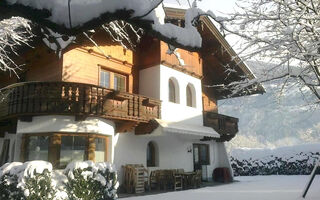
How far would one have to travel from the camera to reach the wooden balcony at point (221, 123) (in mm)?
19578

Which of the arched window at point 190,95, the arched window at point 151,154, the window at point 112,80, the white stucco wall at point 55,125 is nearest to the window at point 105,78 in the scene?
the window at point 112,80

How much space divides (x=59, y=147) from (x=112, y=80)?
455 cm

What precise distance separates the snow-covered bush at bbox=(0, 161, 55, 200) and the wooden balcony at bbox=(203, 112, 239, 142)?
1230 cm

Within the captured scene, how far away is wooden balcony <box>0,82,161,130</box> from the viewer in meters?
11.9

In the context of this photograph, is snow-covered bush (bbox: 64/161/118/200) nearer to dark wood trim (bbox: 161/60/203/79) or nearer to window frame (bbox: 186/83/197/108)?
dark wood trim (bbox: 161/60/203/79)

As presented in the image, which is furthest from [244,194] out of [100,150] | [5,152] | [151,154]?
[5,152]

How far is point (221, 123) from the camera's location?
20.6 metres

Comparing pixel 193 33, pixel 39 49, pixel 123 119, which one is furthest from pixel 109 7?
pixel 39 49

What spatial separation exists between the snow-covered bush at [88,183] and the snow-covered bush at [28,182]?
75 cm

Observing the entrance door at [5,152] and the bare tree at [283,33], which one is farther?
the entrance door at [5,152]

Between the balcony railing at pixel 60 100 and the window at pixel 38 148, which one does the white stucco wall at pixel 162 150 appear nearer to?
the balcony railing at pixel 60 100

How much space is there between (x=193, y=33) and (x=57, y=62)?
1065 centimetres

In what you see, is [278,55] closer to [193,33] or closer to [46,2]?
[193,33]

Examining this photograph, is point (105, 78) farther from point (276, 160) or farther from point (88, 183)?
point (276, 160)
